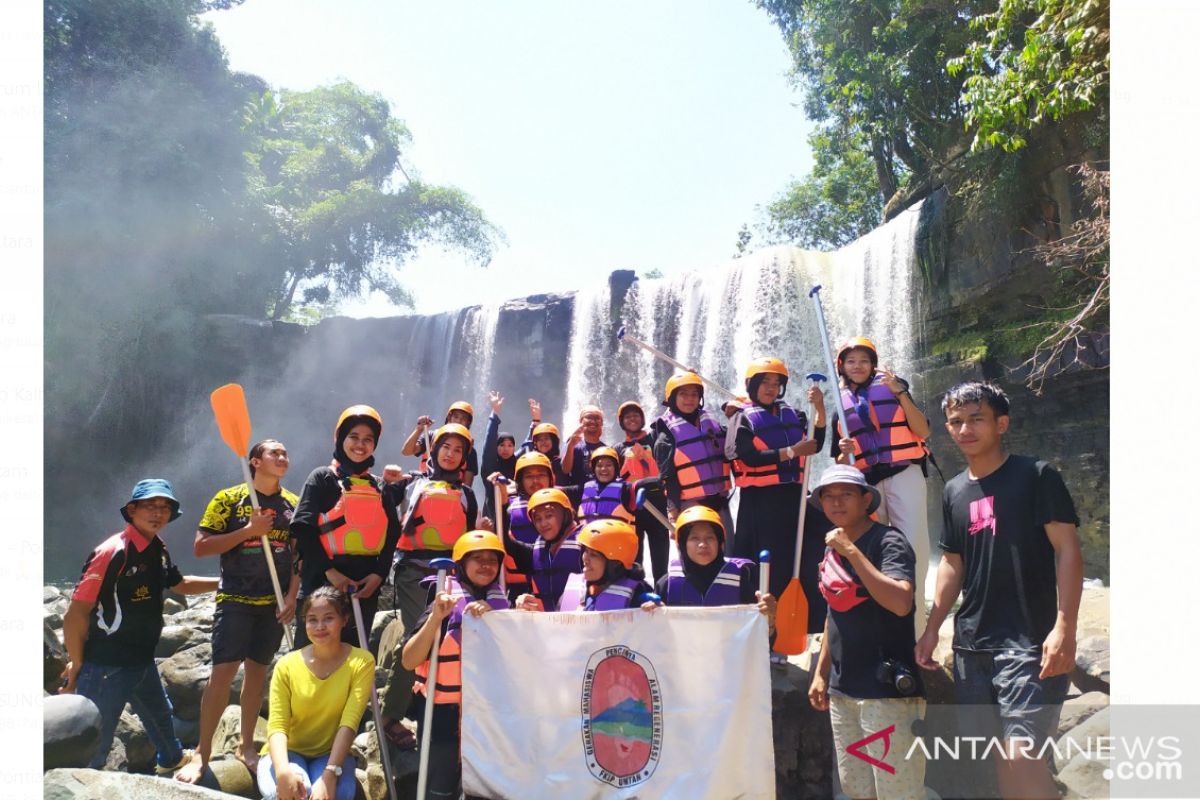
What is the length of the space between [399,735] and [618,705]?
208cm

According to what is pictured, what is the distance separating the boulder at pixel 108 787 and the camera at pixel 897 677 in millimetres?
2913

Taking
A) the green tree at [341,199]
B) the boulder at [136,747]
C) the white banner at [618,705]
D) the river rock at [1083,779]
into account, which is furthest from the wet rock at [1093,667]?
the green tree at [341,199]

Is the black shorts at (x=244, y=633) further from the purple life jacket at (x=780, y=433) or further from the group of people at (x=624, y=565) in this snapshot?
the purple life jacket at (x=780, y=433)

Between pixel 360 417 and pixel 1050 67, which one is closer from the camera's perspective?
pixel 360 417

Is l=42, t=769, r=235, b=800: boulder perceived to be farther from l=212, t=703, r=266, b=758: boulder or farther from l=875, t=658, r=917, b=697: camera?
l=875, t=658, r=917, b=697: camera

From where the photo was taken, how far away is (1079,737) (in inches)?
165

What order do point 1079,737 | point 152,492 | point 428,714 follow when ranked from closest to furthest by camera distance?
1. point 428,714
2. point 1079,737
3. point 152,492

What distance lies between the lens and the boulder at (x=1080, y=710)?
4.46 m

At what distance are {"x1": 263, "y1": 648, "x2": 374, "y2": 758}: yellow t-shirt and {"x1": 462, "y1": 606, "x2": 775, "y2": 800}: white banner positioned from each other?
0.54 m

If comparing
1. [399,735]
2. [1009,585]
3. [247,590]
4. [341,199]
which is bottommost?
[399,735]

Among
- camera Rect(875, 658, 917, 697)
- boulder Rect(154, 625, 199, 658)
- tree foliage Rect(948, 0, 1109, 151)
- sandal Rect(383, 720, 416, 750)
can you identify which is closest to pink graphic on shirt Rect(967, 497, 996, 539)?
camera Rect(875, 658, 917, 697)

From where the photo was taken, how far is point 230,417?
5066 millimetres

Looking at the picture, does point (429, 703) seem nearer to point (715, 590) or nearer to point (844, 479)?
point (715, 590)

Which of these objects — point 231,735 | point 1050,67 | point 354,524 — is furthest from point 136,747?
point 1050,67
